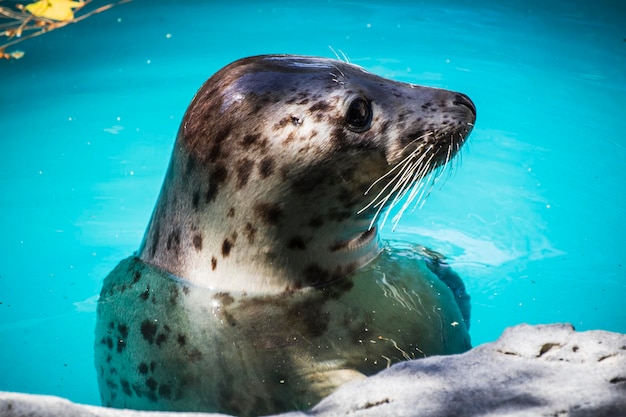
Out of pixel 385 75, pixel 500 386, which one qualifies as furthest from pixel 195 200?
pixel 385 75

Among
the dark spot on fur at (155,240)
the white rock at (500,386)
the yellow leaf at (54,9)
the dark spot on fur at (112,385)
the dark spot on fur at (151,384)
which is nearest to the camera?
the white rock at (500,386)

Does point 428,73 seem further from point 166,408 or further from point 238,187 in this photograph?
point 166,408

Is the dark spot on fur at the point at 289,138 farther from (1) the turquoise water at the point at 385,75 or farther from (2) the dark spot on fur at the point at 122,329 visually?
(1) the turquoise water at the point at 385,75

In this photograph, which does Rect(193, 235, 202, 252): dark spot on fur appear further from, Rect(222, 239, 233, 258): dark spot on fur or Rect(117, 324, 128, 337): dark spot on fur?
Rect(117, 324, 128, 337): dark spot on fur

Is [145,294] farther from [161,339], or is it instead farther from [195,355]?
[195,355]

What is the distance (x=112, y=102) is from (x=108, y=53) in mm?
1170

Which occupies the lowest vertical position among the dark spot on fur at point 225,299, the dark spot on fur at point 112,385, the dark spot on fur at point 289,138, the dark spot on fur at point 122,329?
the dark spot on fur at point 112,385

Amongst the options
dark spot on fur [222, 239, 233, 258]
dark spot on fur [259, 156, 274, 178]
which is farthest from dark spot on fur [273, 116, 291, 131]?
dark spot on fur [222, 239, 233, 258]

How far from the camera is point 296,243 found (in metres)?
3.01

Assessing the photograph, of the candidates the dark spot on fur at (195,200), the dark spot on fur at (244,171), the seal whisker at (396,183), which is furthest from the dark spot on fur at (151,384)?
the seal whisker at (396,183)

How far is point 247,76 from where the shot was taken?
9.66ft

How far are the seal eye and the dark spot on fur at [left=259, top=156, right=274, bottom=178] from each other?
0.32 m

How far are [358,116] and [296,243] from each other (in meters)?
0.56

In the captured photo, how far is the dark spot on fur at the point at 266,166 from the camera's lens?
9.33 ft
